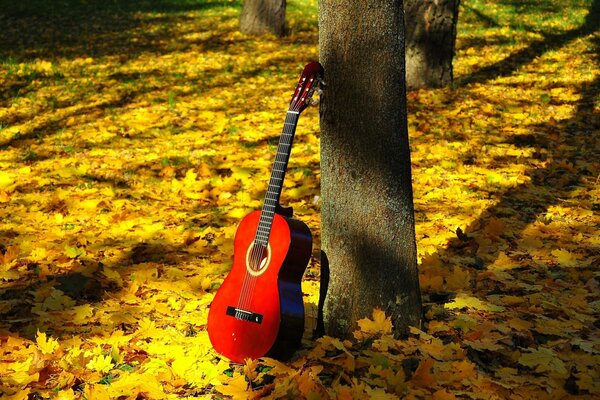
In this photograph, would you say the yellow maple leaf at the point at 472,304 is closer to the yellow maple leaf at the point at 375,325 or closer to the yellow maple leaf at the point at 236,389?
the yellow maple leaf at the point at 375,325

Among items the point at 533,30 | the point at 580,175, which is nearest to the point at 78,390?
the point at 580,175

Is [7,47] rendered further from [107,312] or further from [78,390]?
[78,390]

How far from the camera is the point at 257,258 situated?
358 centimetres

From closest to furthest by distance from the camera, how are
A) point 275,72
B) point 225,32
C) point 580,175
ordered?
point 580,175 < point 275,72 < point 225,32

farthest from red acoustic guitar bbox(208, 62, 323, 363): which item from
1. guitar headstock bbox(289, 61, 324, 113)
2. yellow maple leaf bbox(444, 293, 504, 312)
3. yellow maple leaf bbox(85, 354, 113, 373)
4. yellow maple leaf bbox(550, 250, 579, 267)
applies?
yellow maple leaf bbox(550, 250, 579, 267)

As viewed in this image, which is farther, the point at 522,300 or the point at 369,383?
the point at 522,300

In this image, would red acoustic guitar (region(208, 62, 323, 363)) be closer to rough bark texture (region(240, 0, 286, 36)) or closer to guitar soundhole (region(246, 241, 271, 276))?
guitar soundhole (region(246, 241, 271, 276))

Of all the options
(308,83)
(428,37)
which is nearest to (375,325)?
(308,83)

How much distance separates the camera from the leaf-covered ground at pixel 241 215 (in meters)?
3.45

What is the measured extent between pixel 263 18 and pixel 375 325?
10.2 m

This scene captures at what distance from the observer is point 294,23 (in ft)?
47.1

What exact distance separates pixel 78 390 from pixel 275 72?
25.3ft

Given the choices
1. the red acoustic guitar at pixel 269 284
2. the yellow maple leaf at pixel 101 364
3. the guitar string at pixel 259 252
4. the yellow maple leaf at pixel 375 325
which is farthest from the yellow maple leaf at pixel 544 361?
the yellow maple leaf at pixel 101 364

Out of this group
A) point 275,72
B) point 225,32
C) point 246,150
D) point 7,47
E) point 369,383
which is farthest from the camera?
point 225,32
